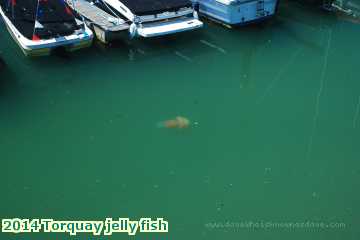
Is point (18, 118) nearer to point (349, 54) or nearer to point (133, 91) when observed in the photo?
point (133, 91)

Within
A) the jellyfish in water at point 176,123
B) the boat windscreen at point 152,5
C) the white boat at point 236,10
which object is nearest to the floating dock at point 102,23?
the boat windscreen at point 152,5

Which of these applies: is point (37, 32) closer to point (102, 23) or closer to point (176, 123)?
point (102, 23)

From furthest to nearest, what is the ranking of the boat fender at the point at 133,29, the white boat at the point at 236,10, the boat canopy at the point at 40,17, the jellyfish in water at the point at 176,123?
Answer: the white boat at the point at 236,10, the boat fender at the point at 133,29, the boat canopy at the point at 40,17, the jellyfish in water at the point at 176,123

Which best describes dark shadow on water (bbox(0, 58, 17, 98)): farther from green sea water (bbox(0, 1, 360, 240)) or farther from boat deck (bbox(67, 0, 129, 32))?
boat deck (bbox(67, 0, 129, 32))

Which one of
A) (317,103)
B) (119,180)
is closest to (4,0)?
(119,180)

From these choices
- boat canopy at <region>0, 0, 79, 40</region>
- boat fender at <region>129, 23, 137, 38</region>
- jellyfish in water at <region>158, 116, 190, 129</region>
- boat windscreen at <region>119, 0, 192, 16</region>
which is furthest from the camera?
boat windscreen at <region>119, 0, 192, 16</region>

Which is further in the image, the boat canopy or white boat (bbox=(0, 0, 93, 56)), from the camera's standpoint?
the boat canopy

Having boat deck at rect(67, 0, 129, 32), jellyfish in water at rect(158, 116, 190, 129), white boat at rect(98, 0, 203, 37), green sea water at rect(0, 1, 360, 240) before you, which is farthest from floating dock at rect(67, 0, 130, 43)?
jellyfish in water at rect(158, 116, 190, 129)

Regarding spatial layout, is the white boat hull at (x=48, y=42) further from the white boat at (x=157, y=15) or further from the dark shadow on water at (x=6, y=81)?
the white boat at (x=157, y=15)
